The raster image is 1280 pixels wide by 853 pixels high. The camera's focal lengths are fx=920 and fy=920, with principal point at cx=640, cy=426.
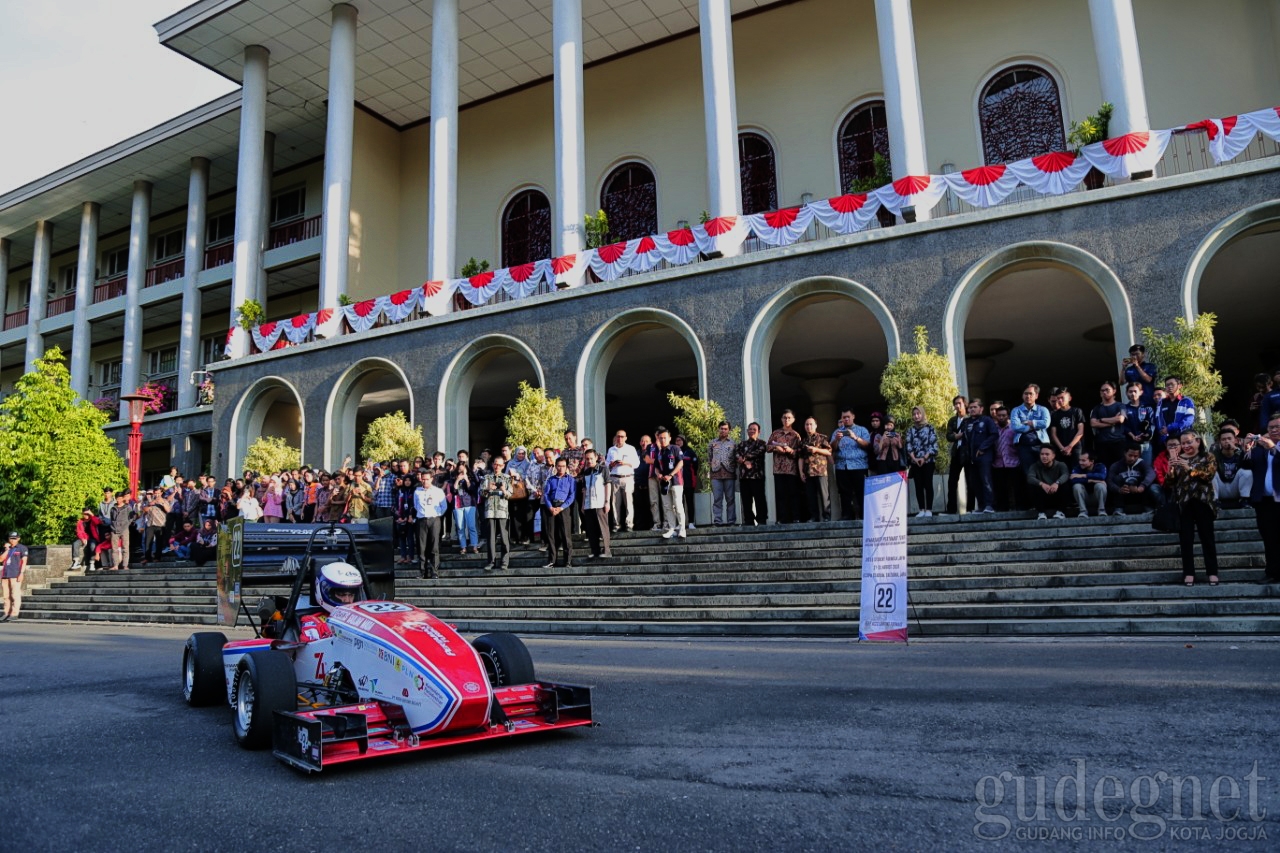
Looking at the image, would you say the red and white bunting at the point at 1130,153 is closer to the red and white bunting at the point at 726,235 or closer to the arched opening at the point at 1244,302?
the arched opening at the point at 1244,302

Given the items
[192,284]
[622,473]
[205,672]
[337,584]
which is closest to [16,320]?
[192,284]

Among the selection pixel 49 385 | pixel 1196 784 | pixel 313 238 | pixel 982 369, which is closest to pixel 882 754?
pixel 1196 784

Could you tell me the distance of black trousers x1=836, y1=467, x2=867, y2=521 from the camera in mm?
14562

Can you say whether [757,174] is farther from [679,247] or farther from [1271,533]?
[1271,533]

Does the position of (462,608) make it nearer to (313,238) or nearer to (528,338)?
(528,338)

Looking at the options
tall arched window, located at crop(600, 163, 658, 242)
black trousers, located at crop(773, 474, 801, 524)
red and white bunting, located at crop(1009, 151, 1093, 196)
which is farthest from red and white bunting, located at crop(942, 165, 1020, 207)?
tall arched window, located at crop(600, 163, 658, 242)

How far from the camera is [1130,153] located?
15.9 metres

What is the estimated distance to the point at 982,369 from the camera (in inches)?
928

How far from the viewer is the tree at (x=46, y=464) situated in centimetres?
2408

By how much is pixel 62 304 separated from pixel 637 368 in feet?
93.2

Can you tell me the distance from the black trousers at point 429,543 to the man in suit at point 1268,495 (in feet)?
38.2

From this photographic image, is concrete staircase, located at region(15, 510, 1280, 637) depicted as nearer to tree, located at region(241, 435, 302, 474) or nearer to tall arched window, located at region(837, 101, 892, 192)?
tree, located at region(241, 435, 302, 474)

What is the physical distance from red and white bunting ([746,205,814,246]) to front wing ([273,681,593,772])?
1450 centimetres

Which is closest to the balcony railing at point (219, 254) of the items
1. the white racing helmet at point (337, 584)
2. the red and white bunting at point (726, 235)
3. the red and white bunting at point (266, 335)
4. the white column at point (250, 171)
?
the white column at point (250, 171)
